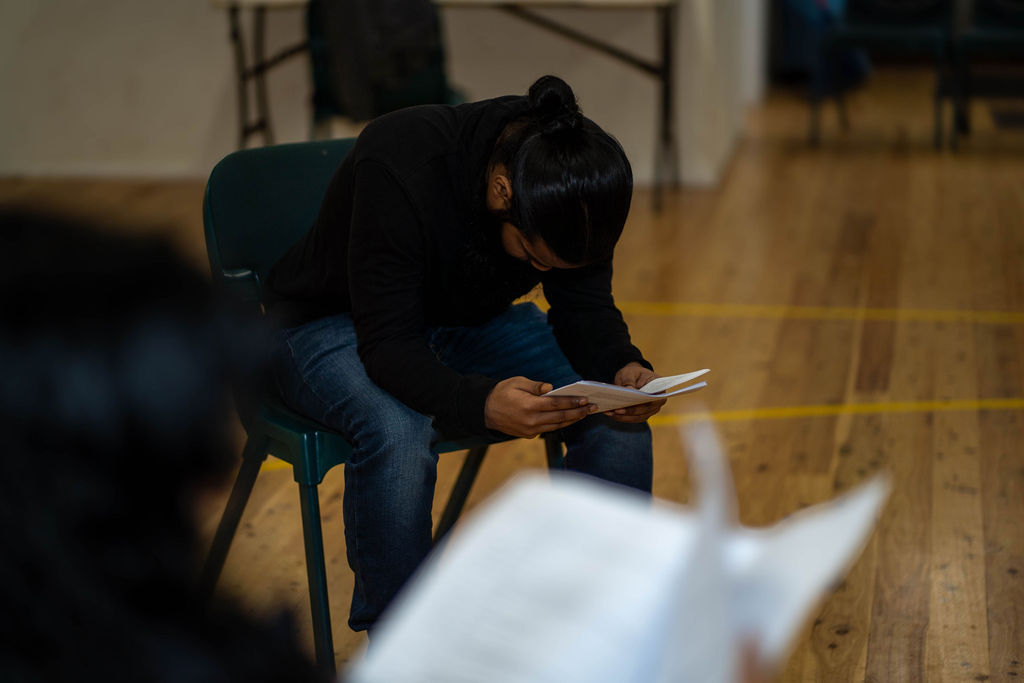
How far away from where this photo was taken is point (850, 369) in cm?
274

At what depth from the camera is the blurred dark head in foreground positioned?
2.02 feet

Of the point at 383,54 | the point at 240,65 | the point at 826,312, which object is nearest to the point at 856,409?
the point at 826,312

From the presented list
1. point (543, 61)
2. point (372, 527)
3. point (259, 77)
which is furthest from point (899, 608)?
point (259, 77)

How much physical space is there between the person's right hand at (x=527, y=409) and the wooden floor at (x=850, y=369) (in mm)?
404

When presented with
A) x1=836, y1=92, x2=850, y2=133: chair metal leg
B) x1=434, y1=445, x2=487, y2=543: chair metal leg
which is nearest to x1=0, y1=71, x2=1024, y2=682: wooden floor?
x1=434, y1=445, x2=487, y2=543: chair metal leg

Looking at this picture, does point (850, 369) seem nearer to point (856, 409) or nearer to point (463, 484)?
point (856, 409)

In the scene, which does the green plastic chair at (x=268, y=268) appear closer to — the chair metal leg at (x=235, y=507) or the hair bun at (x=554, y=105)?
the chair metal leg at (x=235, y=507)

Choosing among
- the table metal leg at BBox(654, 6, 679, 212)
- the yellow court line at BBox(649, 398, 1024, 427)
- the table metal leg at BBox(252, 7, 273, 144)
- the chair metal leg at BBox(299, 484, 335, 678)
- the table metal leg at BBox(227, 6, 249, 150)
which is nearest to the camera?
the chair metal leg at BBox(299, 484, 335, 678)

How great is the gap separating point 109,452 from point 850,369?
7.74 feet

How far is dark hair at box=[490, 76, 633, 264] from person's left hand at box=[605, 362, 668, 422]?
207 mm

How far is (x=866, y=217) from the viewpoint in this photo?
4020 mm

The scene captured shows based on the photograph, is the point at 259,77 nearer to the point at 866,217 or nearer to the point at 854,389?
the point at 866,217

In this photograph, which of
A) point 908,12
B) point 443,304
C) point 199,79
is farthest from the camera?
point 908,12

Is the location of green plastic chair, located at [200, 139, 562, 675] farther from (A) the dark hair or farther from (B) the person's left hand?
(A) the dark hair
